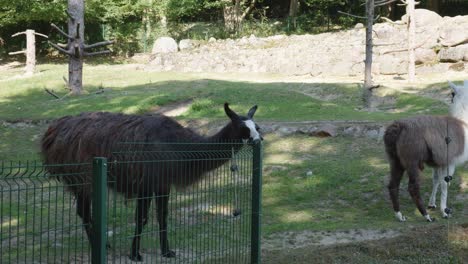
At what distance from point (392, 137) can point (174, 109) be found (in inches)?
368

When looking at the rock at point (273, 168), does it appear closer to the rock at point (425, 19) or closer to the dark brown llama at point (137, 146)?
the dark brown llama at point (137, 146)

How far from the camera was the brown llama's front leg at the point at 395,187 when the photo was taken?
31.9 ft

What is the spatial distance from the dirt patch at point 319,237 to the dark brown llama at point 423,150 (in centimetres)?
107

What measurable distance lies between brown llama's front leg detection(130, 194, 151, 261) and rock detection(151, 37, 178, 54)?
92.6ft

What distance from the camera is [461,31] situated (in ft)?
87.9

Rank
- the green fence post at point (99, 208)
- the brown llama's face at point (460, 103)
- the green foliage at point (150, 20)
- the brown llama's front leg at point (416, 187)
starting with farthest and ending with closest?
1. the green foliage at point (150, 20)
2. the brown llama's face at point (460, 103)
3. the brown llama's front leg at point (416, 187)
4. the green fence post at point (99, 208)

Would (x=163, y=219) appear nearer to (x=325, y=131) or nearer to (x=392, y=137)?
(x=392, y=137)

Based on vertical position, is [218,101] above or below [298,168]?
above

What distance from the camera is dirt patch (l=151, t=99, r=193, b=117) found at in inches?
690

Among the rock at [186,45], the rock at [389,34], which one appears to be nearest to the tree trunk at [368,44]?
the rock at [389,34]

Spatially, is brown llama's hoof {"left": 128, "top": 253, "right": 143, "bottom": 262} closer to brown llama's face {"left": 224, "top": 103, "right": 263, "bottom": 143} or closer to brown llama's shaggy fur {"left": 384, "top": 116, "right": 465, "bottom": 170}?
brown llama's face {"left": 224, "top": 103, "right": 263, "bottom": 143}

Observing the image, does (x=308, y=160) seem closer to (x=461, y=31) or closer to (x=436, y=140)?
(x=436, y=140)

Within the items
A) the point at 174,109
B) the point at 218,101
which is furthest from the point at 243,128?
the point at 174,109

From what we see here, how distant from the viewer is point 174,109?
1797 cm
